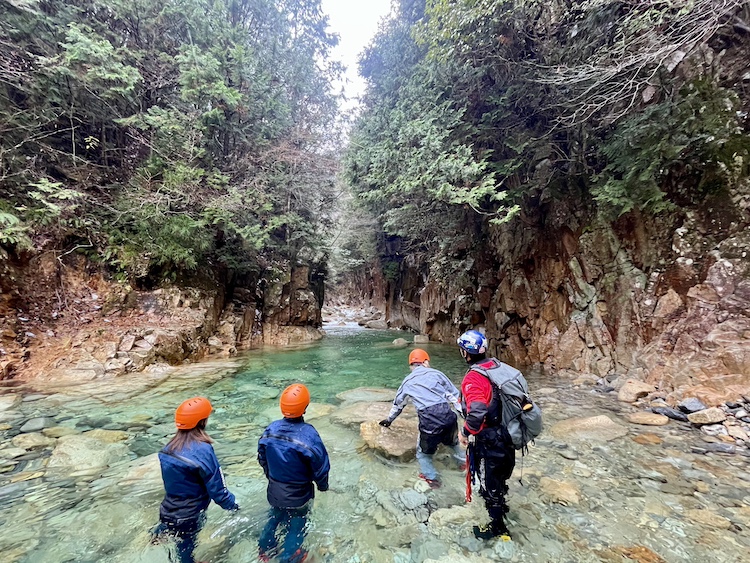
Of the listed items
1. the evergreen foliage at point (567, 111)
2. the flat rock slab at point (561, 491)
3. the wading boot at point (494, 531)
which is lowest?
the flat rock slab at point (561, 491)

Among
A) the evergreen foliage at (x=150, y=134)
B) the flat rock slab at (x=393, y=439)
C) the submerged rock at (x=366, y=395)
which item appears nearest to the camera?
the flat rock slab at (x=393, y=439)

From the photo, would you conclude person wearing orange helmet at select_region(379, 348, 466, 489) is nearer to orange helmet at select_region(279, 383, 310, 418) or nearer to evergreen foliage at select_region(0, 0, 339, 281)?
orange helmet at select_region(279, 383, 310, 418)

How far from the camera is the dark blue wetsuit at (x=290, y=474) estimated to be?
2.76m

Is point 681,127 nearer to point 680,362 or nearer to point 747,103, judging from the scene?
point 747,103

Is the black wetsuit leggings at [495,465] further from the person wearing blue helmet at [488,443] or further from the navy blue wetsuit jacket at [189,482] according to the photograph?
the navy blue wetsuit jacket at [189,482]

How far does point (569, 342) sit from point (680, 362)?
325cm

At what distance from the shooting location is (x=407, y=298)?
25.2 meters

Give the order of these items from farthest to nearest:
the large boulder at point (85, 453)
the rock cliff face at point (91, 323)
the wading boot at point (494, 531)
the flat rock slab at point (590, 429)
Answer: the rock cliff face at point (91, 323), the flat rock slab at point (590, 429), the large boulder at point (85, 453), the wading boot at point (494, 531)

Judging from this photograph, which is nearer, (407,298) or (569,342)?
(569,342)

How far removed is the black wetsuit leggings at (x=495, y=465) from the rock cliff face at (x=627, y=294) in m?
4.83

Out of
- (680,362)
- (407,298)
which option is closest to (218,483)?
(680,362)

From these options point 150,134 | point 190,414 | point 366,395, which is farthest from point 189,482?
point 150,134

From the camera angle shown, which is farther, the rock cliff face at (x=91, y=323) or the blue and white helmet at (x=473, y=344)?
the rock cliff face at (x=91, y=323)

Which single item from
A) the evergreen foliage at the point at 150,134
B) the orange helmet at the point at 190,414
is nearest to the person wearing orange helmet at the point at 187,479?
the orange helmet at the point at 190,414
